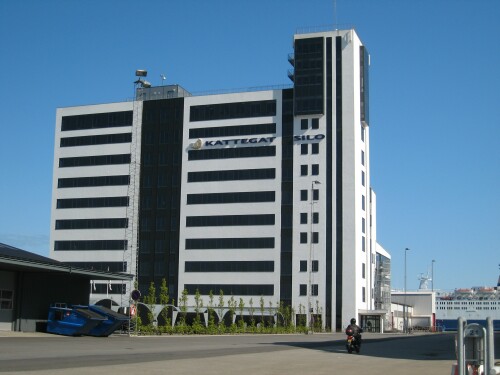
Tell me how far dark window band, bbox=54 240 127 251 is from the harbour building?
0.16 meters

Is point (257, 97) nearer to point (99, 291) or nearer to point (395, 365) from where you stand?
point (99, 291)

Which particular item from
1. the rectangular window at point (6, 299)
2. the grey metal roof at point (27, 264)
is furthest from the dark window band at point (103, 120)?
the rectangular window at point (6, 299)

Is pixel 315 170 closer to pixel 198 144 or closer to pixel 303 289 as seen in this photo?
pixel 303 289

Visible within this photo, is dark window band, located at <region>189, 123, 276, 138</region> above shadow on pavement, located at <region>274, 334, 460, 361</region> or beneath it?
above

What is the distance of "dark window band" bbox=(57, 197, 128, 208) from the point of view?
10962 centimetres

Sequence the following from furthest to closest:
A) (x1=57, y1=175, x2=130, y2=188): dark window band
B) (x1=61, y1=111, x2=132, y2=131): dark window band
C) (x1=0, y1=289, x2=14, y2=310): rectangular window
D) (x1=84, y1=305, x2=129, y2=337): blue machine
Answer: (x1=61, y1=111, x2=132, y2=131): dark window band
(x1=57, y1=175, x2=130, y2=188): dark window band
(x1=0, y1=289, x2=14, y2=310): rectangular window
(x1=84, y1=305, x2=129, y2=337): blue machine

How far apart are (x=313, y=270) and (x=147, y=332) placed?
145ft

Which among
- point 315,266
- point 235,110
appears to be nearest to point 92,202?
point 235,110

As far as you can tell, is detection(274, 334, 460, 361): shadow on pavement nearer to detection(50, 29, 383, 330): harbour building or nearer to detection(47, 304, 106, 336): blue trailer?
detection(47, 304, 106, 336): blue trailer

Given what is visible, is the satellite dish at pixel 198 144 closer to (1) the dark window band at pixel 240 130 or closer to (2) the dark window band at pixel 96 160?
(1) the dark window band at pixel 240 130

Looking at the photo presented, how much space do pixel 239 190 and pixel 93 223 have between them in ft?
81.0

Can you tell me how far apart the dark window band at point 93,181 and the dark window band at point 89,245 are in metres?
8.97

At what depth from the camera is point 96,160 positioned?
366 feet

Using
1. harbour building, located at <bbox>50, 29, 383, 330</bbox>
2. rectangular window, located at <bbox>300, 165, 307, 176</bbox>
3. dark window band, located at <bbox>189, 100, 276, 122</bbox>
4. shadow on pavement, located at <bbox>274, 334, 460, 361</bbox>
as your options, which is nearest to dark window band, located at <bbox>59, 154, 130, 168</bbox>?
harbour building, located at <bbox>50, 29, 383, 330</bbox>
